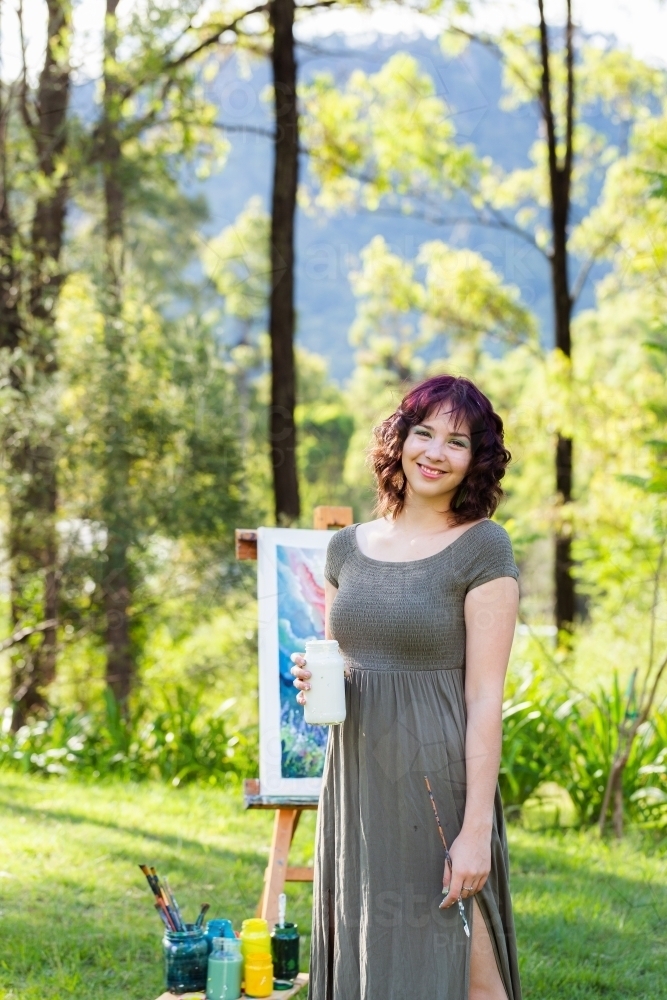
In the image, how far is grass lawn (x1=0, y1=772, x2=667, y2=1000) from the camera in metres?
3.15

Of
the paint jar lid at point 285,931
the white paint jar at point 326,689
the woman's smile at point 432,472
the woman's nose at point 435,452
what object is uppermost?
the woman's nose at point 435,452

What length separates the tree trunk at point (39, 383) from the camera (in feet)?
23.2

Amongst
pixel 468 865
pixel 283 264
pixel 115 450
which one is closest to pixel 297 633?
pixel 468 865

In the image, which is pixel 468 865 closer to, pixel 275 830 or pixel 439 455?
pixel 439 455

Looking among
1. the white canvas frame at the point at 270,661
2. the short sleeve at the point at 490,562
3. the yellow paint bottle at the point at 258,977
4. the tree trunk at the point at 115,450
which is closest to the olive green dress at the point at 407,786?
the short sleeve at the point at 490,562

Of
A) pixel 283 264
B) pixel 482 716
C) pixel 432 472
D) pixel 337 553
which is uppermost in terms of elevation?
pixel 283 264

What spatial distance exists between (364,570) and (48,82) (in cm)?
687

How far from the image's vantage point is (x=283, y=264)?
7664 mm

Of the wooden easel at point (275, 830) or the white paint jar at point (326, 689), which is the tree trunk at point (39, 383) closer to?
the wooden easel at point (275, 830)

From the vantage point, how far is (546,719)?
17.4 ft

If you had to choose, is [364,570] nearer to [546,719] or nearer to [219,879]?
[219,879]

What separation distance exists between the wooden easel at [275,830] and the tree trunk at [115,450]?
367cm

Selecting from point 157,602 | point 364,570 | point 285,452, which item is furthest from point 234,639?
point 364,570

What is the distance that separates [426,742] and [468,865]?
233mm
